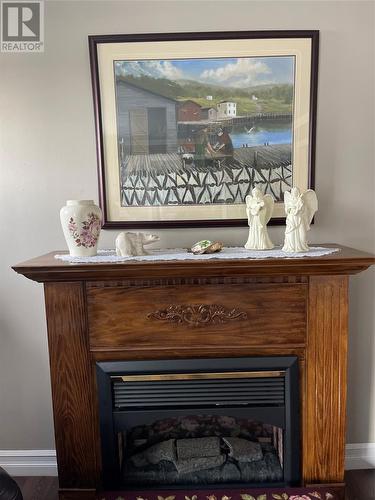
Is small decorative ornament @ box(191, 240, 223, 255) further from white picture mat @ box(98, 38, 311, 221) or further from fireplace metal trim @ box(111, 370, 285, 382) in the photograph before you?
fireplace metal trim @ box(111, 370, 285, 382)

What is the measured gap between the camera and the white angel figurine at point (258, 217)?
4.63ft

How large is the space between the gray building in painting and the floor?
158 cm

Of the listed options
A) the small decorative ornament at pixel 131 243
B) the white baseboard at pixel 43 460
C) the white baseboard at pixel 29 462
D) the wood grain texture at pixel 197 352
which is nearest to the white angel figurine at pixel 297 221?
the wood grain texture at pixel 197 352

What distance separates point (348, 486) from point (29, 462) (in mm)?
1503

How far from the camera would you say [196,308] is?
1339mm

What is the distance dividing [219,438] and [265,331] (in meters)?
0.70

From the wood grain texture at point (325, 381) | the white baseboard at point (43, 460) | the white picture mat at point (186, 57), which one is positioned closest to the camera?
the wood grain texture at point (325, 381)

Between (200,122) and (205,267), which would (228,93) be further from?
(205,267)

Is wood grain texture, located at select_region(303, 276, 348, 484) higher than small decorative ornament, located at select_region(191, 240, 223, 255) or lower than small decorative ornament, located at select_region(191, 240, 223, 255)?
lower

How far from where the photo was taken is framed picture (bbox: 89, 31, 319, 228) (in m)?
1.53

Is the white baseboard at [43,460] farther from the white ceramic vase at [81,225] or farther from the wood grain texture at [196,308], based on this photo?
the white ceramic vase at [81,225]

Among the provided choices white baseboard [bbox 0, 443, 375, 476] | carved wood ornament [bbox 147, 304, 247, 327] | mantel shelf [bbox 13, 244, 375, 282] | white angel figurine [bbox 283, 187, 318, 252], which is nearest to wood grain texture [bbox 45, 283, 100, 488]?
mantel shelf [bbox 13, 244, 375, 282]

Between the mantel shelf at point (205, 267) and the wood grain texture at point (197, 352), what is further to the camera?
the wood grain texture at point (197, 352)

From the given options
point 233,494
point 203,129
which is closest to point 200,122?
point 203,129
